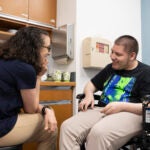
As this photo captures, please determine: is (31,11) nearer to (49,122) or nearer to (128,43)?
(128,43)

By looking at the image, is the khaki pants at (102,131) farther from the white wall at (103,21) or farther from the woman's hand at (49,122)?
the white wall at (103,21)

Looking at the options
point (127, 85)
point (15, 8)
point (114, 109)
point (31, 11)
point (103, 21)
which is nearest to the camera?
point (114, 109)

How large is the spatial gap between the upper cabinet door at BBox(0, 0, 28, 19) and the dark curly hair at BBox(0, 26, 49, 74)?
1.06 m

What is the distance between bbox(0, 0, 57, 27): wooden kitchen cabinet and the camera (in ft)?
7.60

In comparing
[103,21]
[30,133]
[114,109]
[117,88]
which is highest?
[103,21]

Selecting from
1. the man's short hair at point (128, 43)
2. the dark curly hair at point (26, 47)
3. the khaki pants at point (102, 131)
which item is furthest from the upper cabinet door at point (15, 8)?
the khaki pants at point (102, 131)

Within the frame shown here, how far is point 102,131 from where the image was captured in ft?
4.12

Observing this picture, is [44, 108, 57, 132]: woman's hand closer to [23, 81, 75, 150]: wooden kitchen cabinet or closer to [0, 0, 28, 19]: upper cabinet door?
[23, 81, 75, 150]: wooden kitchen cabinet

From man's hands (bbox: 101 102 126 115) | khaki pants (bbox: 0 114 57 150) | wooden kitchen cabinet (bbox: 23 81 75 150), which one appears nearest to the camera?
khaki pants (bbox: 0 114 57 150)

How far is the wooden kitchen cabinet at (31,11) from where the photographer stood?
7.60 feet

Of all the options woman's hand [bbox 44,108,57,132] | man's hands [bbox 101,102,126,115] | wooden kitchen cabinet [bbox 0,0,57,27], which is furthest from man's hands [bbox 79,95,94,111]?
wooden kitchen cabinet [bbox 0,0,57,27]

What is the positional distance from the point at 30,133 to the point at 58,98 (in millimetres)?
970

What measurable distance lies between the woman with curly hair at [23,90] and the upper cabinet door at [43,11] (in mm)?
1185

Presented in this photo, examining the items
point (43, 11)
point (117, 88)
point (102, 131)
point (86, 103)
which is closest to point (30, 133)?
point (102, 131)
